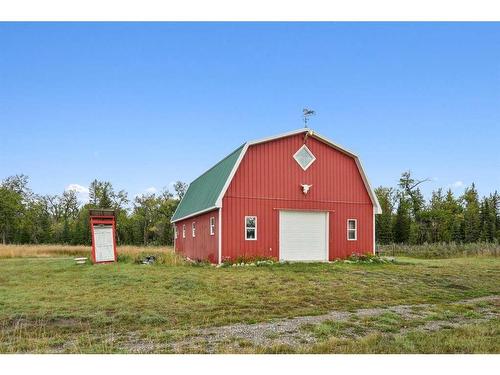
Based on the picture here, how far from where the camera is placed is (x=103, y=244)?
779 inches

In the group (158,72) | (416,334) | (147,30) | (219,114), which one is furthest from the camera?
(219,114)

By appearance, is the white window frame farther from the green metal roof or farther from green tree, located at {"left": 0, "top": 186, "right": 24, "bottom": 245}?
green tree, located at {"left": 0, "top": 186, "right": 24, "bottom": 245}

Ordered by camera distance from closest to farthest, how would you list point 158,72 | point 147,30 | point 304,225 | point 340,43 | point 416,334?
1. point 416,334
2. point 147,30
3. point 340,43
4. point 158,72
5. point 304,225

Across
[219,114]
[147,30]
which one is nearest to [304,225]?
[219,114]

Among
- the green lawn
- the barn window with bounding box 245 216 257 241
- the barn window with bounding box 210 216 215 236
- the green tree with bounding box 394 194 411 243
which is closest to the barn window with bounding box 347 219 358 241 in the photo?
the green lawn

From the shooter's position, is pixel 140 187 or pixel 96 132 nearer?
pixel 96 132

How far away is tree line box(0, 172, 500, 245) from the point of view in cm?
4547

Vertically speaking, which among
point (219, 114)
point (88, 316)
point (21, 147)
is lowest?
point (88, 316)

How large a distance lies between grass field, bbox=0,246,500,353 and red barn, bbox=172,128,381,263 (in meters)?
2.57

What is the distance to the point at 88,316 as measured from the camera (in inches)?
345

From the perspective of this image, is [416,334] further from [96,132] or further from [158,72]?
[96,132]

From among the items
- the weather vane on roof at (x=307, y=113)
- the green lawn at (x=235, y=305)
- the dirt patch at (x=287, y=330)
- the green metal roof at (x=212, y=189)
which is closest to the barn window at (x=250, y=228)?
the green metal roof at (x=212, y=189)

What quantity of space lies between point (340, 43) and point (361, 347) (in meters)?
11.8

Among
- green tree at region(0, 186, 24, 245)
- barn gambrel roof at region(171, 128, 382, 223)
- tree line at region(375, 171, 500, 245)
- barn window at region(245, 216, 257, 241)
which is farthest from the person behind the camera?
green tree at region(0, 186, 24, 245)
